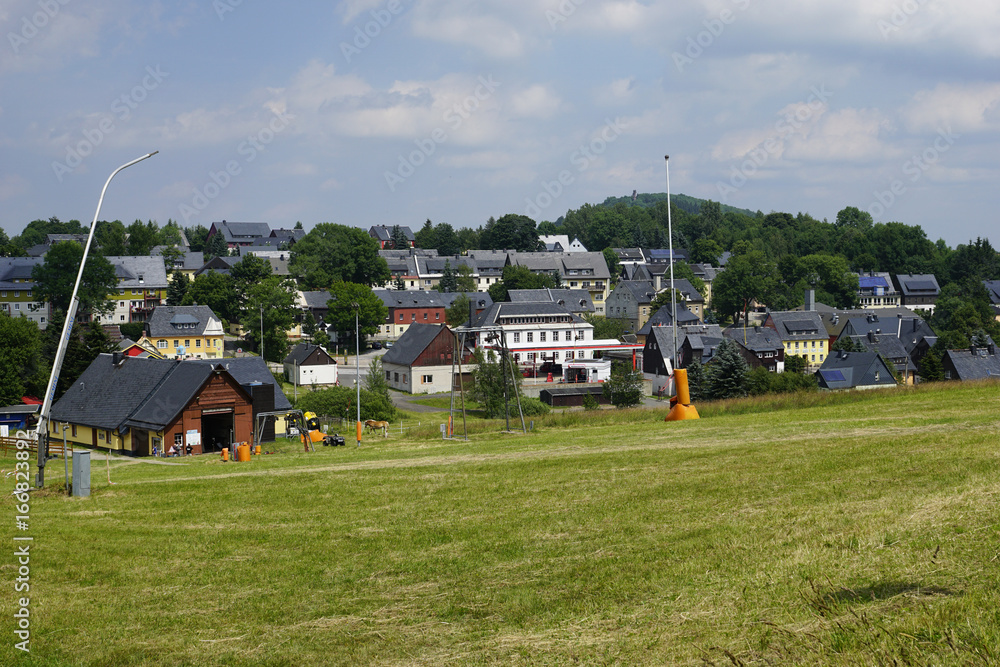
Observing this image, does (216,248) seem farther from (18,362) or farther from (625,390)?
(625,390)

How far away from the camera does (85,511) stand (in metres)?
17.0

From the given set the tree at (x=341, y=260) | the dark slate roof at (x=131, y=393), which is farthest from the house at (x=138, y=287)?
the dark slate roof at (x=131, y=393)

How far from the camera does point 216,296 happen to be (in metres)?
110

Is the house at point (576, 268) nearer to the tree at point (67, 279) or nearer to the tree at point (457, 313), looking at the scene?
the tree at point (457, 313)

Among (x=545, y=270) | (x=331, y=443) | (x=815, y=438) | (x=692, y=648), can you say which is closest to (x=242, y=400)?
(x=331, y=443)

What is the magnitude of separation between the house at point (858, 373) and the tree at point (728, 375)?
14781 mm

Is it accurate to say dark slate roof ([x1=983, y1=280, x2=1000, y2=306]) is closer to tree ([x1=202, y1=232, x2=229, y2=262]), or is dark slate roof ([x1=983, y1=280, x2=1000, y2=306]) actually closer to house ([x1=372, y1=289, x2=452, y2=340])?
house ([x1=372, y1=289, x2=452, y2=340])

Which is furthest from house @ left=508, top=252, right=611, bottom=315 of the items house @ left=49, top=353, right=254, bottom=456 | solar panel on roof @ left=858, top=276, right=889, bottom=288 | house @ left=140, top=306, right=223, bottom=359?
house @ left=49, top=353, right=254, bottom=456

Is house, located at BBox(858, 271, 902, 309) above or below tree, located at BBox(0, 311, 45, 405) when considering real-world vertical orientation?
above

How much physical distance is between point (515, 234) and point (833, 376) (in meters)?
117

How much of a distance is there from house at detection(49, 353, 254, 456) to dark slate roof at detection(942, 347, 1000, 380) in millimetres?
54616

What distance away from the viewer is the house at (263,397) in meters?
45.9

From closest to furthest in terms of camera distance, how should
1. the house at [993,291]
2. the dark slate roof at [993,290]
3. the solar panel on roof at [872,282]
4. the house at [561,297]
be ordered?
1. the house at [561,297]
2. the house at [993,291]
3. the dark slate roof at [993,290]
4. the solar panel on roof at [872,282]

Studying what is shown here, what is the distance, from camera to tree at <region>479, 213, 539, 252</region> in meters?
185
